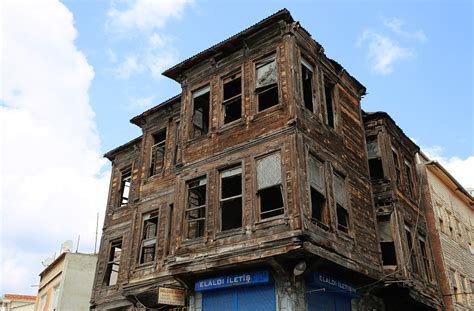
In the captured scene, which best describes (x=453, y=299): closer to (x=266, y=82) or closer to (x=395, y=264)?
(x=395, y=264)

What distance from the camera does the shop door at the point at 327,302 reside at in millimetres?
11727

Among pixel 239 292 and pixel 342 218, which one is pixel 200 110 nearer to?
pixel 342 218

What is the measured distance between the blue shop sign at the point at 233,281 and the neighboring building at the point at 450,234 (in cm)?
1049

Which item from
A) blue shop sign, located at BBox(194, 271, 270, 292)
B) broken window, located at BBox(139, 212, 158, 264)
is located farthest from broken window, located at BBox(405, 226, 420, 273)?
broken window, located at BBox(139, 212, 158, 264)

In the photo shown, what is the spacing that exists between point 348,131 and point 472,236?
13.9 metres

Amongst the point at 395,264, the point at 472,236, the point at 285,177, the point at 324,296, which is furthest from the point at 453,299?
the point at 285,177

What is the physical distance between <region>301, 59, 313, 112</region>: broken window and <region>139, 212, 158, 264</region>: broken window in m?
7.42

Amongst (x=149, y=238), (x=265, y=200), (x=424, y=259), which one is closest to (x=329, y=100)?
(x=265, y=200)

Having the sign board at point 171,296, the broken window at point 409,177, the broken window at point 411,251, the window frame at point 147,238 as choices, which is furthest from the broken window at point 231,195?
the broken window at point 409,177

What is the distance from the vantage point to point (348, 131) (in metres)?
16.0

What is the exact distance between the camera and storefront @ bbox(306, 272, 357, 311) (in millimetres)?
11609

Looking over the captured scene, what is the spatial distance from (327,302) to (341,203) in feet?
9.89

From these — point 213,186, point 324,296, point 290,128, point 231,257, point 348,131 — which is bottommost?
point 324,296

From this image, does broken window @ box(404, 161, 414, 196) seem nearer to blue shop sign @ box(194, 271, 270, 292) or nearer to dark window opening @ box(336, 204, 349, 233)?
dark window opening @ box(336, 204, 349, 233)
